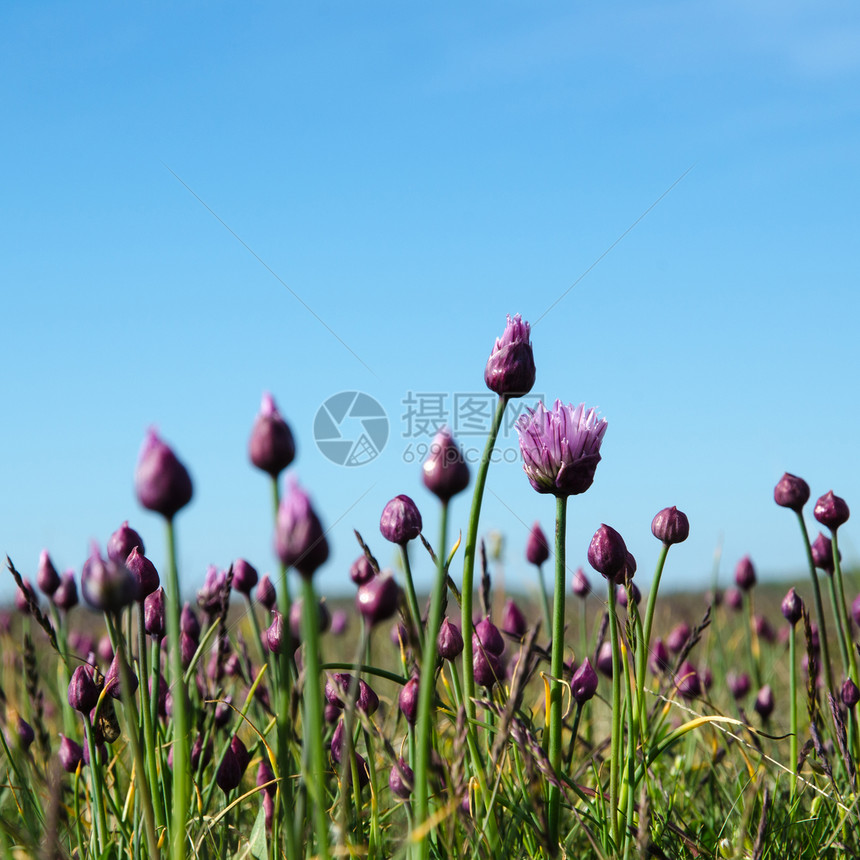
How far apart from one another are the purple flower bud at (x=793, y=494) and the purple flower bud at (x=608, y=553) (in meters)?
0.69

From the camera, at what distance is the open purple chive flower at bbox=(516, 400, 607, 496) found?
1.47 m

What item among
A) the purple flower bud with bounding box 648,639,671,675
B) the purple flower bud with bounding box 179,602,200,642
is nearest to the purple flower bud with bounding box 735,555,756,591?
the purple flower bud with bounding box 648,639,671,675

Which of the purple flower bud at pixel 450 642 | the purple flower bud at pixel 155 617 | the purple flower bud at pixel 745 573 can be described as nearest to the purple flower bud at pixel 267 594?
the purple flower bud at pixel 155 617

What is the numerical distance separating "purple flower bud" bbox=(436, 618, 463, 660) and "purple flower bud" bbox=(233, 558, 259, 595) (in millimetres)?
630

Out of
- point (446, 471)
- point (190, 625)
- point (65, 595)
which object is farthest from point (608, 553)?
point (65, 595)

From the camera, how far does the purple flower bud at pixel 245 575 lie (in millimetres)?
2018

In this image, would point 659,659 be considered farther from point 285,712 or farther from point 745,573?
point 285,712

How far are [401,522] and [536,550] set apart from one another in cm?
96

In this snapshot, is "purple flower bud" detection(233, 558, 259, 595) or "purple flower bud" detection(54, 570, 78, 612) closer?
"purple flower bud" detection(233, 558, 259, 595)

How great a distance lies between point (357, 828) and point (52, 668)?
12.8 ft

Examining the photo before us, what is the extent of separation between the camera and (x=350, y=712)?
940mm

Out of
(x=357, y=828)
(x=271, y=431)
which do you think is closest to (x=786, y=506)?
(x=357, y=828)

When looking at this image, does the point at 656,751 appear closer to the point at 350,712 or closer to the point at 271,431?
the point at 350,712

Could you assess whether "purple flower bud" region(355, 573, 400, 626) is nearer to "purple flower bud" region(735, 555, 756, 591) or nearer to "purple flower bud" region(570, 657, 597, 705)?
"purple flower bud" region(570, 657, 597, 705)
